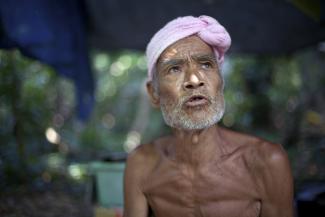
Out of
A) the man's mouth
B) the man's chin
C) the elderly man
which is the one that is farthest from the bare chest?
the man's mouth

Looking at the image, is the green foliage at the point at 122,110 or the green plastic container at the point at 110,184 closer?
the green plastic container at the point at 110,184

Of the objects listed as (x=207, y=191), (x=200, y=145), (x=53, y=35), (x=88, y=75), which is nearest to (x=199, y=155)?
(x=200, y=145)

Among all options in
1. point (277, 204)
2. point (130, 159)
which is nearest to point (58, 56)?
point (130, 159)

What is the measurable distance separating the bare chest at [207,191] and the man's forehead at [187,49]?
65 centimetres

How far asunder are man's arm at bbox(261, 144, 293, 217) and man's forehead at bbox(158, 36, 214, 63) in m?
0.67

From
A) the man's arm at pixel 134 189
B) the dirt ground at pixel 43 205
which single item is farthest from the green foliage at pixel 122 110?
the man's arm at pixel 134 189

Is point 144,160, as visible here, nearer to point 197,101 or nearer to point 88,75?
point 197,101

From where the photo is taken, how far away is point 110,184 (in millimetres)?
3963

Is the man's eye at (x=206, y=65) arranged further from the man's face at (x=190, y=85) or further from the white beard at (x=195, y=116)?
the white beard at (x=195, y=116)

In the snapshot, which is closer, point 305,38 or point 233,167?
point 233,167

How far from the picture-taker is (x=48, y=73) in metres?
7.35

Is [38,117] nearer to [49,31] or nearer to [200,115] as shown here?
[49,31]

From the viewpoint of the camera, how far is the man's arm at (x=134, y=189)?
109 inches

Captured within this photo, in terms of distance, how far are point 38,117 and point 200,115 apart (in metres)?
3.68
